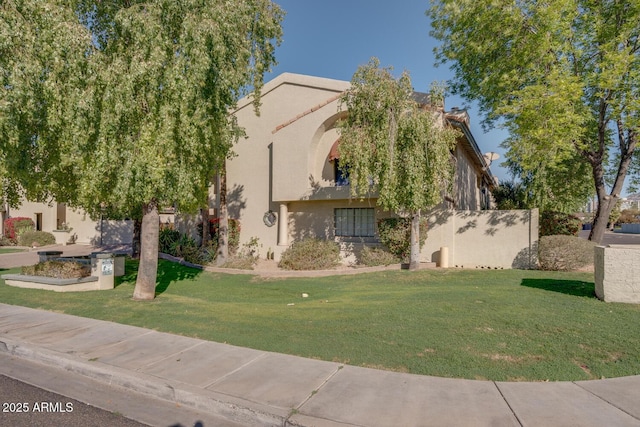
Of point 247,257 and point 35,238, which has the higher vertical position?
point 35,238

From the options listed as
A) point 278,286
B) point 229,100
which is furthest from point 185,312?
point 229,100

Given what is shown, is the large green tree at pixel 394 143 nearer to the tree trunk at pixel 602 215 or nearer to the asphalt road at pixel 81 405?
the tree trunk at pixel 602 215

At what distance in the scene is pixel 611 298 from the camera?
806cm

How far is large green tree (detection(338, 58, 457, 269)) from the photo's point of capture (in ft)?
42.1

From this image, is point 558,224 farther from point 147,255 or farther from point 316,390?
point 147,255

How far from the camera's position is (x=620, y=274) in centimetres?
802

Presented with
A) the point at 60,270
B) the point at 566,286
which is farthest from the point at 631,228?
the point at 60,270

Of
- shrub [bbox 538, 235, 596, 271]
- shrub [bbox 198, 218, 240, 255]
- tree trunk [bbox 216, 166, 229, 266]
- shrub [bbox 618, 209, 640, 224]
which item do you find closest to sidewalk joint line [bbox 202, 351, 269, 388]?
shrub [bbox 538, 235, 596, 271]

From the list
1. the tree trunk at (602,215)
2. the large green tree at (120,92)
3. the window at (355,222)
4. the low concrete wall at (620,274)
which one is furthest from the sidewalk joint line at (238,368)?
the tree trunk at (602,215)

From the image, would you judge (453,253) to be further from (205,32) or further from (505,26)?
(205,32)

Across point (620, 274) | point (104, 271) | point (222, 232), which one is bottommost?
point (104, 271)

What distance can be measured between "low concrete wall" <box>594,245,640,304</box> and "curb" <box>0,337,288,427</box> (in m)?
7.67

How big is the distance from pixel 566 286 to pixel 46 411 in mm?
11084

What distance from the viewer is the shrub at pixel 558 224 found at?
1516cm
